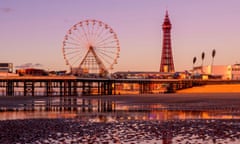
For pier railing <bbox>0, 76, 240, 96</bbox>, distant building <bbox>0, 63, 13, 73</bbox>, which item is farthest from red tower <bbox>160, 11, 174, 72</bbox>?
distant building <bbox>0, 63, 13, 73</bbox>

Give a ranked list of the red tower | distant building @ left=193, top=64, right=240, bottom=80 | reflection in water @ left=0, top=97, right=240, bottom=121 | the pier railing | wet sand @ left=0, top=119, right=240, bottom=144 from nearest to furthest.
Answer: wet sand @ left=0, top=119, right=240, bottom=144, reflection in water @ left=0, top=97, right=240, bottom=121, the pier railing, distant building @ left=193, top=64, right=240, bottom=80, the red tower

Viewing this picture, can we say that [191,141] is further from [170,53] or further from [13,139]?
[170,53]

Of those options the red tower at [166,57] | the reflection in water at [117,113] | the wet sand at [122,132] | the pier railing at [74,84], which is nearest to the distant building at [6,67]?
the pier railing at [74,84]

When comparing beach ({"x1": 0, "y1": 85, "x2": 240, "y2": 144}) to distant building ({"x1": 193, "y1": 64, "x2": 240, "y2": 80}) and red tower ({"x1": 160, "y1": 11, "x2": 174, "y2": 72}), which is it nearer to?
distant building ({"x1": 193, "y1": 64, "x2": 240, "y2": 80})

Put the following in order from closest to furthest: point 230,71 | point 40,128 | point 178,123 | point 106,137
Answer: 1. point 106,137
2. point 40,128
3. point 178,123
4. point 230,71

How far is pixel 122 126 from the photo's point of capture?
59.2 feet

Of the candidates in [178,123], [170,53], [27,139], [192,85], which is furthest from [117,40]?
[170,53]

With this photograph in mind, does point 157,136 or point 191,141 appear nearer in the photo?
point 191,141

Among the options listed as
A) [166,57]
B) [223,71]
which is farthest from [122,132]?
[166,57]

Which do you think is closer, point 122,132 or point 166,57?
point 122,132

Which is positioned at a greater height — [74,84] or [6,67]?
[6,67]

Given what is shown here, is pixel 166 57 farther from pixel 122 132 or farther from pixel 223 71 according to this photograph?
pixel 122 132

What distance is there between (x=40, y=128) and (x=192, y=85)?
69507 millimetres

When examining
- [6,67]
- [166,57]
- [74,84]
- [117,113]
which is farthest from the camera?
[166,57]
